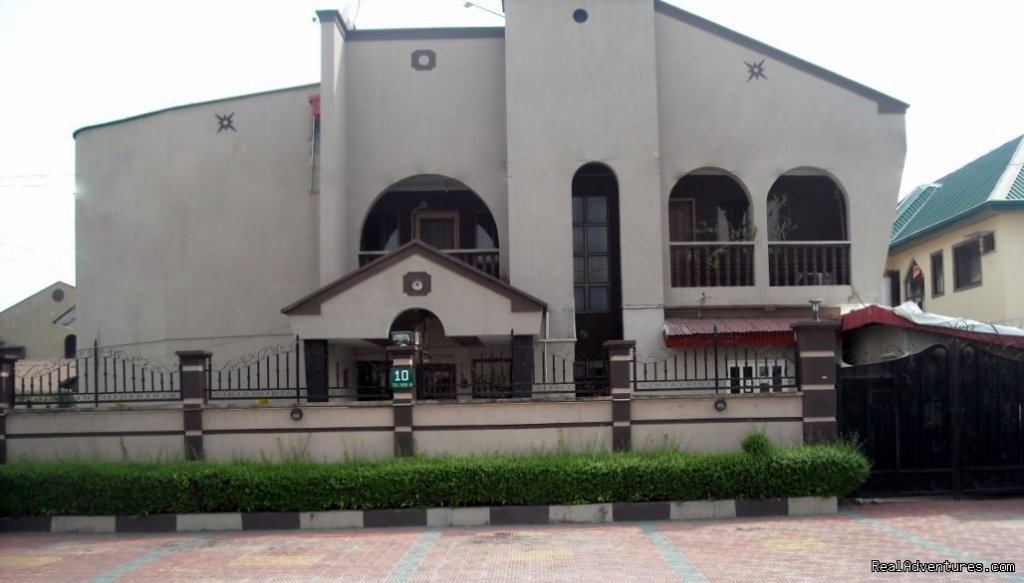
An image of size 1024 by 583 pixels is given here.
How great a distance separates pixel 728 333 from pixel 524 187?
15.5 feet

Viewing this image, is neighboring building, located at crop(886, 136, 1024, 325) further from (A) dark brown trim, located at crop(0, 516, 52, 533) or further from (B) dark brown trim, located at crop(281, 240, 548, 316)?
(A) dark brown trim, located at crop(0, 516, 52, 533)

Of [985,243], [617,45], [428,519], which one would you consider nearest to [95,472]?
[428,519]

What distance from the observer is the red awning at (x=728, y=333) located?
17312 mm

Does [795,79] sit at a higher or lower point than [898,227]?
higher

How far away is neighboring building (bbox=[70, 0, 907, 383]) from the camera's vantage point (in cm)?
1802

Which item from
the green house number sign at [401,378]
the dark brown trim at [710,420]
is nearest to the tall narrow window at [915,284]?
the dark brown trim at [710,420]

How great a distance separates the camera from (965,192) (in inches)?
948

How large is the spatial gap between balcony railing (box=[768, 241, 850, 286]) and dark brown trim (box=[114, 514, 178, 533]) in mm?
11975

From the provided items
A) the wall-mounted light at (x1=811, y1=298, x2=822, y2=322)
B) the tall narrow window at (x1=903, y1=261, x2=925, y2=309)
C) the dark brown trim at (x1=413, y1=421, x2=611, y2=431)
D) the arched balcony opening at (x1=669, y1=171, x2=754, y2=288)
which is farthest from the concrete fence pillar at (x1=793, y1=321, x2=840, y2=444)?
the tall narrow window at (x1=903, y1=261, x2=925, y2=309)

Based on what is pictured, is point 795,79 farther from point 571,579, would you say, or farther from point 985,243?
point 571,579

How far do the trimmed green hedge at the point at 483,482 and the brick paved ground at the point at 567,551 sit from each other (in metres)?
0.42

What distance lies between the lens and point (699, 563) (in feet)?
33.0

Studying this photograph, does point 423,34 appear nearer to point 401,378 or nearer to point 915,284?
point 401,378

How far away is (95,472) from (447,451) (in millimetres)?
4793
